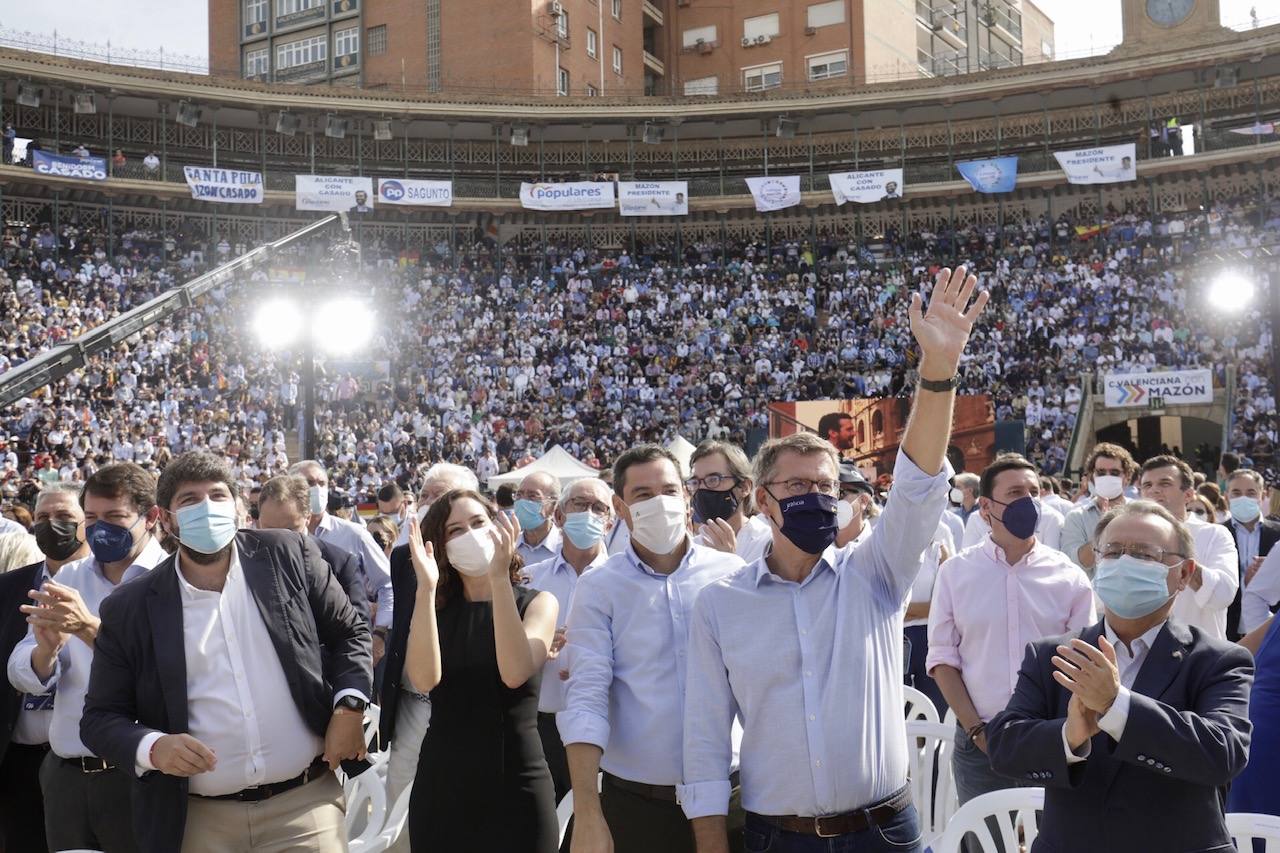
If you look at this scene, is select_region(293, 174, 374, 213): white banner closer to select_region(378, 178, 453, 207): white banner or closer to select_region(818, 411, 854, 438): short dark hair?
select_region(378, 178, 453, 207): white banner

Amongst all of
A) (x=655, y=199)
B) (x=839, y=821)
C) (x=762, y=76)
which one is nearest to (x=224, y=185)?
(x=655, y=199)

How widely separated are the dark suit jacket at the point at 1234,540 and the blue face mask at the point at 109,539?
6.48 metres

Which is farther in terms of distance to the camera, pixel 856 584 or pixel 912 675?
pixel 912 675

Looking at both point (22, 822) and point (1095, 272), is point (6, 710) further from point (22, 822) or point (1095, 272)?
point (1095, 272)

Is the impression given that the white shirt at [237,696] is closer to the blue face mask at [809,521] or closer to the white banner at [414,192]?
the blue face mask at [809,521]

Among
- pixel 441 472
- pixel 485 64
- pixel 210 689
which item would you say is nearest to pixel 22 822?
pixel 210 689

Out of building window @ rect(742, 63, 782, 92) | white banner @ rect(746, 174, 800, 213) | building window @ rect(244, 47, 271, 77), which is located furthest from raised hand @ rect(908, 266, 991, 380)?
building window @ rect(244, 47, 271, 77)

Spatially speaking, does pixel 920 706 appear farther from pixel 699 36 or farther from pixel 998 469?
pixel 699 36

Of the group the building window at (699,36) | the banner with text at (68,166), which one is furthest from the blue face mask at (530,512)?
the building window at (699,36)

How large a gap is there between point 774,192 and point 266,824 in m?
33.1

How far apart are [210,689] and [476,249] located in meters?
34.2

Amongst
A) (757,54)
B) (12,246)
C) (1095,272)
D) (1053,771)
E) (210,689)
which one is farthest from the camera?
(757,54)

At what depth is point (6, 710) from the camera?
16.0ft

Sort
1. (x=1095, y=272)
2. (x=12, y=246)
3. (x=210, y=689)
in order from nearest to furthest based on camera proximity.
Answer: (x=210, y=689) < (x=12, y=246) < (x=1095, y=272)
